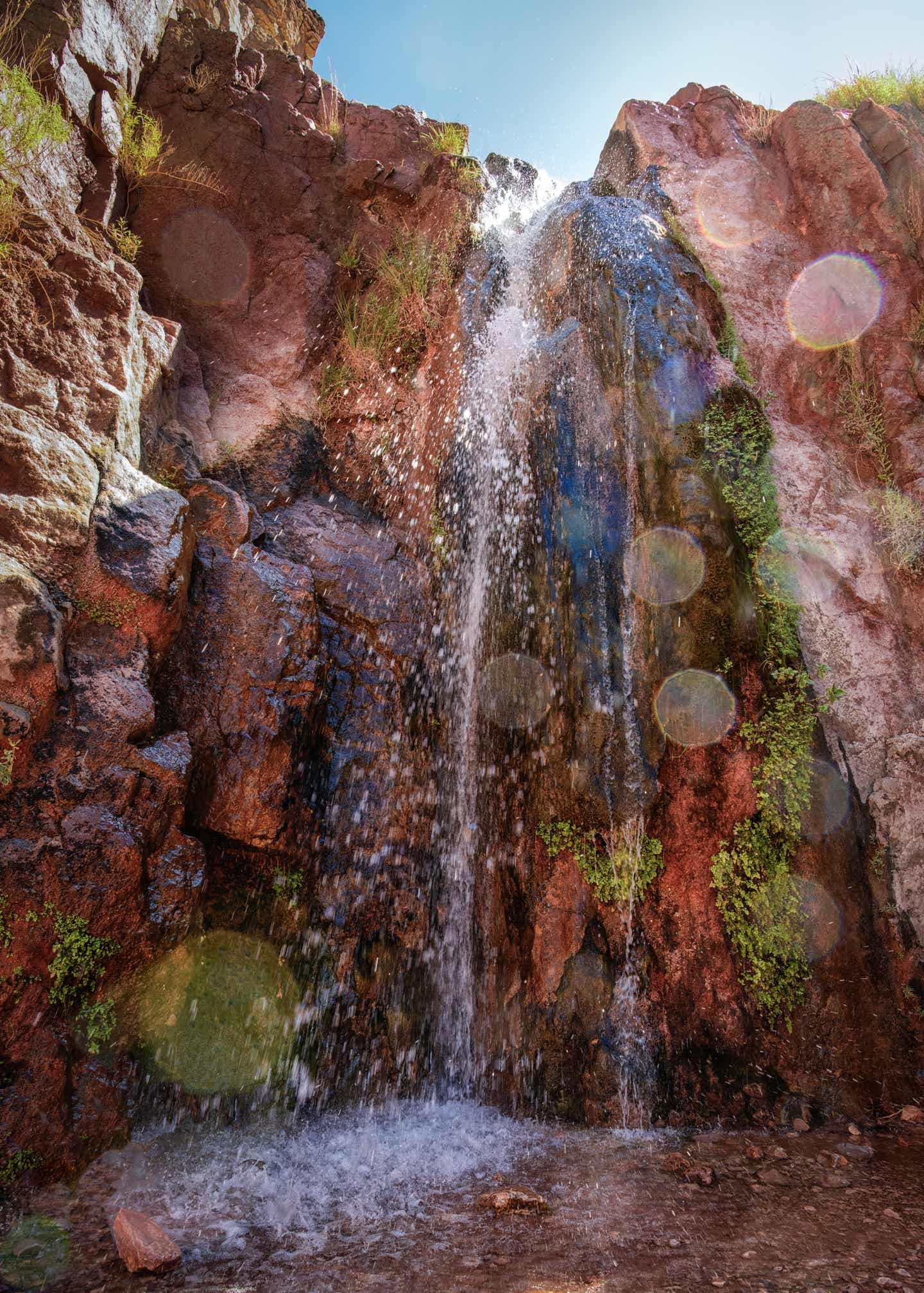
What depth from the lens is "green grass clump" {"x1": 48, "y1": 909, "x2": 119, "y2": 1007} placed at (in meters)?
3.42

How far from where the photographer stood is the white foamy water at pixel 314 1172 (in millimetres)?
2900

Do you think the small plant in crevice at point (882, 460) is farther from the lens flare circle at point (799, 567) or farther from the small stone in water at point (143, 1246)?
the small stone in water at point (143, 1246)

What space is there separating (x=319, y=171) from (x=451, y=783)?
706cm

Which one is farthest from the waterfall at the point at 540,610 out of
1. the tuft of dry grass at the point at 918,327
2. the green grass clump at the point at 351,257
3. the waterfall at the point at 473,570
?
the tuft of dry grass at the point at 918,327

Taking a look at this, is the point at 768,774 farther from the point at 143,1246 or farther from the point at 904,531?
the point at 143,1246

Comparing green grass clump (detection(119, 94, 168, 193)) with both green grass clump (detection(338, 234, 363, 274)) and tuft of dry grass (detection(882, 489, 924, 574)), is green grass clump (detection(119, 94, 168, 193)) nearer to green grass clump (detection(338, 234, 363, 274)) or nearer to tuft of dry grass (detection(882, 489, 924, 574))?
green grass clump (detection(338, 234, 363, 274))

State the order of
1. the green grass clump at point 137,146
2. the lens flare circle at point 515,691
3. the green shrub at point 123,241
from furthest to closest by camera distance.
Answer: the green grass clump at point 137,146, the green shrub at point 123,241, the lens flare circle at point 515,691

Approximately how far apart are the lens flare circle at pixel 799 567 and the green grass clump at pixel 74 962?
16.1ft

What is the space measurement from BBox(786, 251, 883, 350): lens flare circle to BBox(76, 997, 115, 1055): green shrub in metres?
7.76

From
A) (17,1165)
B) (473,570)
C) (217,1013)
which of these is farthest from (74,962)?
(473,570)

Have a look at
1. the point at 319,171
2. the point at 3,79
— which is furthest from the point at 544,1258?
the point at 319,171

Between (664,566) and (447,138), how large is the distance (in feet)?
22.2

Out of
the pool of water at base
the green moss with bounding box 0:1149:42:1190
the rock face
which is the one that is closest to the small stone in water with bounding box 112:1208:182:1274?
the pool of water at base

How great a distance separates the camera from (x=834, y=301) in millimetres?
6902
